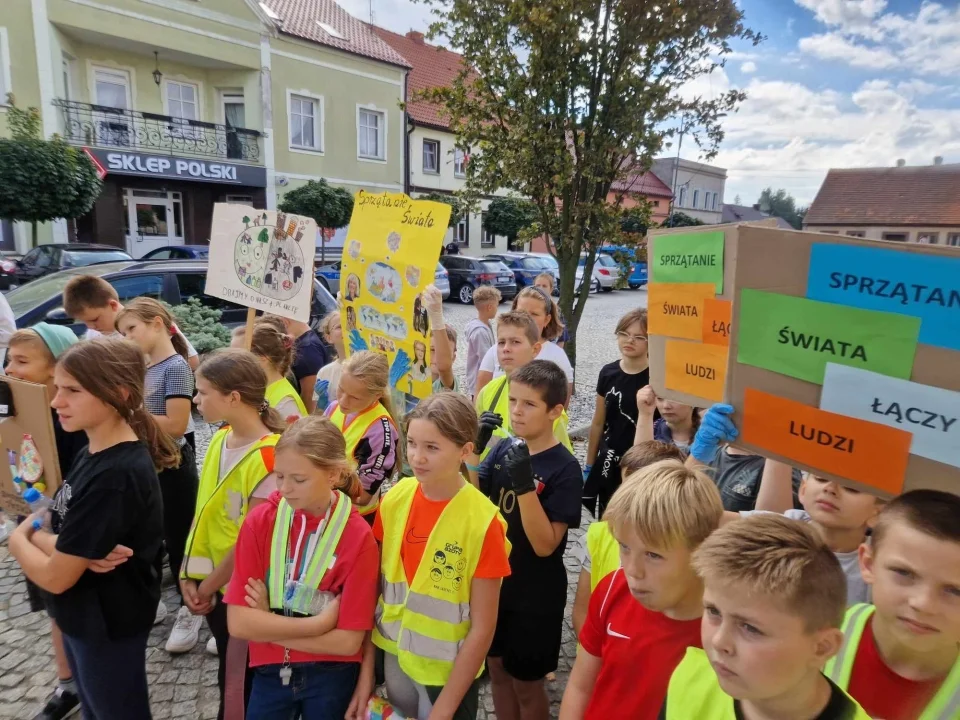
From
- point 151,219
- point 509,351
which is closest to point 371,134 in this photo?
point 151,219

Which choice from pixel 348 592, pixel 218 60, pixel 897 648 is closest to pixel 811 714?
pixel 897 648

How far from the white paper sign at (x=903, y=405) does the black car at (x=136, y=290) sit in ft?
17.1

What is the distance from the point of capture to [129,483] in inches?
77.3

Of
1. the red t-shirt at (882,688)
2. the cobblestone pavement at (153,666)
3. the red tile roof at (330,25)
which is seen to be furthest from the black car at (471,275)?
the red t-shirt at (882,688)

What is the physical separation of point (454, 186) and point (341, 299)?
81.9 ft

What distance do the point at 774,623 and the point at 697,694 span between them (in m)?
0.29

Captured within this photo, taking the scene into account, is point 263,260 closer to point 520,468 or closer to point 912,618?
point 520,468

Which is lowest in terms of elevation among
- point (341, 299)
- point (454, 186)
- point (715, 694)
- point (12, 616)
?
point (12, 616)

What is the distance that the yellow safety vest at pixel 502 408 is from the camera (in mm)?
2801

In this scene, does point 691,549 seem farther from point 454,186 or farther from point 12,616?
point 454,186

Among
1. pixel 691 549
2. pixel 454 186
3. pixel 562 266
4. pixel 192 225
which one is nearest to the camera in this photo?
pixel 691 549

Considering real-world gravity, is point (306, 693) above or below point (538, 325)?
below

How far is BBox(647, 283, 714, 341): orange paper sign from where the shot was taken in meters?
1.92

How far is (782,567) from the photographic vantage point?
45.9 inches
